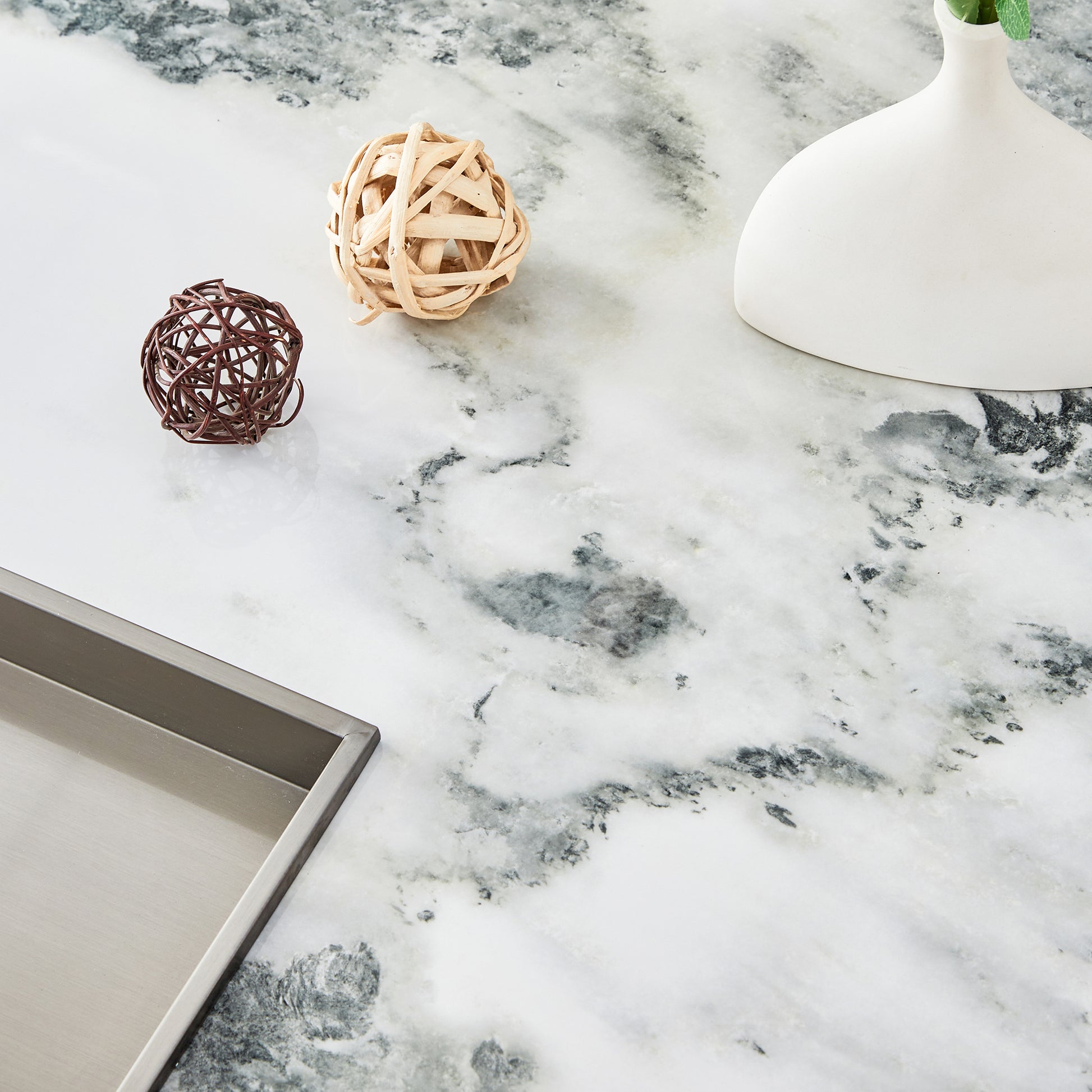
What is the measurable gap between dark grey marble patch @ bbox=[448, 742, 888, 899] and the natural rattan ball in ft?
1.13

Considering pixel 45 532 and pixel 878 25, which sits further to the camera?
pixel 878 25

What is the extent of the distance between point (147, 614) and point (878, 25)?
88 centimetres

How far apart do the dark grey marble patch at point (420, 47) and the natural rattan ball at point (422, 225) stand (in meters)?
0.20

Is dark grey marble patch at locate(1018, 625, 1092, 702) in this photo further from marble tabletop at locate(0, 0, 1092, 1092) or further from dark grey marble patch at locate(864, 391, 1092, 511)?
dark grey marble patch at locate(864, 391, 1092, 511)

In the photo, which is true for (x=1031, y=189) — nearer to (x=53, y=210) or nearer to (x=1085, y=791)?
(x=1085, y=791)

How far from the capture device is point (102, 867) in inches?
26.2

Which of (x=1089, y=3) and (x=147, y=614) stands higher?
(x=1089, y=3)

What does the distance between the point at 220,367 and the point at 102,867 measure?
315mm

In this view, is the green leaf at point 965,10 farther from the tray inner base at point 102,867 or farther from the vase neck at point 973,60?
the tray inner base at point 102,867

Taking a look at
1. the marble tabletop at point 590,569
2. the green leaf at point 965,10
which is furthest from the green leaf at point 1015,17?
the marble tabletop at point 590,569

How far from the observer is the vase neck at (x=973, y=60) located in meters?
0.70

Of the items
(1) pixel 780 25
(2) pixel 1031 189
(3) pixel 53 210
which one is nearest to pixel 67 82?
(3) pixel 53 210

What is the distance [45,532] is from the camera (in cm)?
74

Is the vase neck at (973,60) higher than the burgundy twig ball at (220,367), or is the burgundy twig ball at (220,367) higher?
the vase neck at (973,60)
